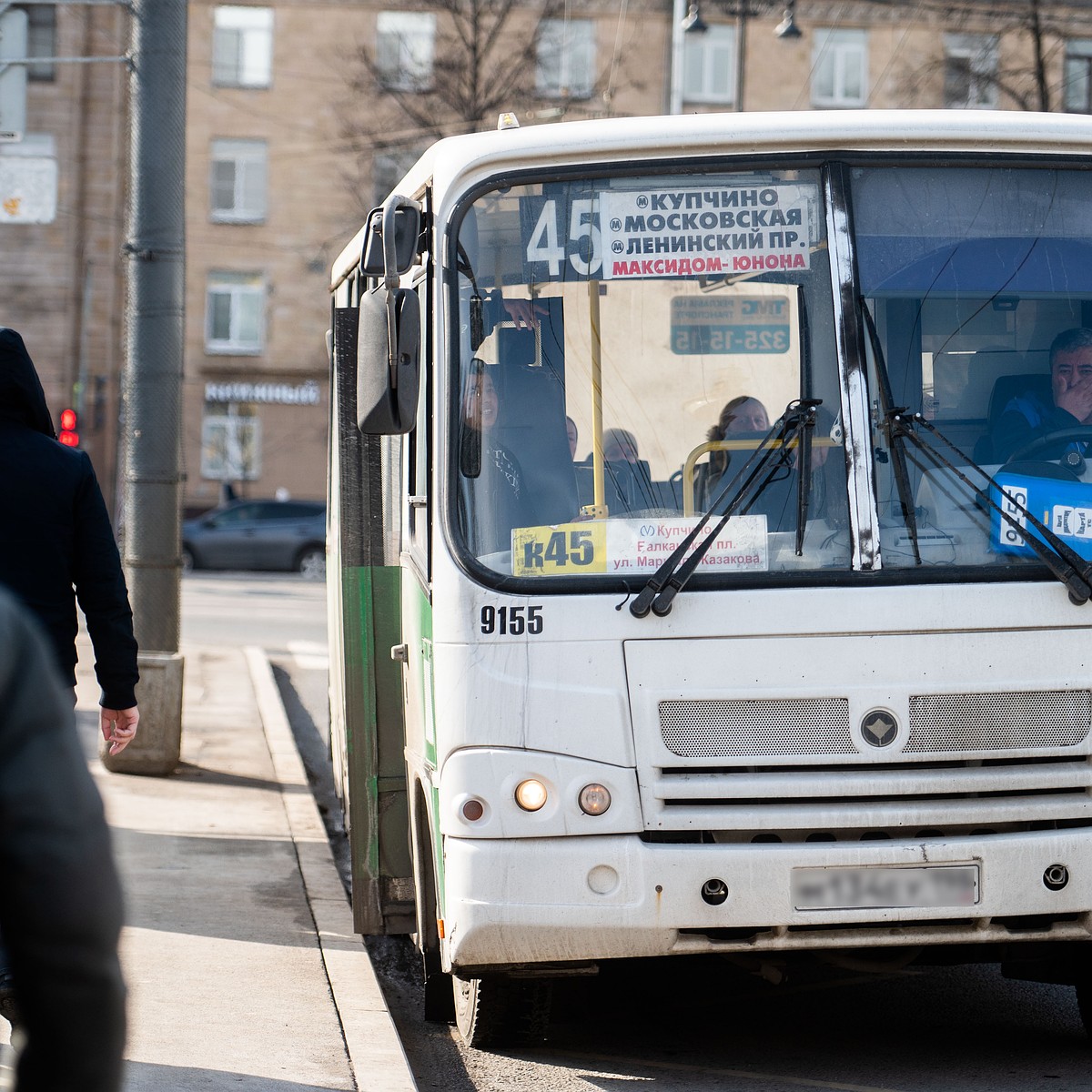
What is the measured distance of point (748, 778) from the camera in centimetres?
445

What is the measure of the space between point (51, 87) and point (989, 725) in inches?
1551

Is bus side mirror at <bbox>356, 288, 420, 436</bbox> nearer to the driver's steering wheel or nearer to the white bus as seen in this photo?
the white bus

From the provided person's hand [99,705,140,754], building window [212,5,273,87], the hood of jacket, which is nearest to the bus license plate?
person's hand [99,705,140,754]

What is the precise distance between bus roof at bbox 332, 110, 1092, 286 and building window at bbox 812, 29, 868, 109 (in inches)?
1547

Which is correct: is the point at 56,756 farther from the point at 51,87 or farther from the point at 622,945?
the point at 51,87

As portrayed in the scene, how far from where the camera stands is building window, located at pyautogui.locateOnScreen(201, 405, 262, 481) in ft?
139

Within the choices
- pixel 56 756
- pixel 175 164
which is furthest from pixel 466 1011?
pixel 175 164

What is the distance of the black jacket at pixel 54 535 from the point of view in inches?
181

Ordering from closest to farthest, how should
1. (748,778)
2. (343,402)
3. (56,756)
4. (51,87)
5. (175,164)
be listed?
(56,756) < (748,778) < (343,402) < (175,164) < (51,87)

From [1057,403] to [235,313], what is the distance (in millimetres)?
39625

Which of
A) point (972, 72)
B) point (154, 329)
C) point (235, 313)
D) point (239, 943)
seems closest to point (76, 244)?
point (235, 313)

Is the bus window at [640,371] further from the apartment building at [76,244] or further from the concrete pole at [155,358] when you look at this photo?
the apartment building at [76,244]

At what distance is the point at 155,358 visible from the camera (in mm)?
9883

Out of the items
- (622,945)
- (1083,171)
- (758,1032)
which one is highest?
(1083,171)
